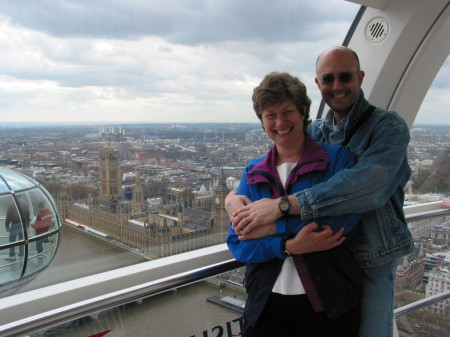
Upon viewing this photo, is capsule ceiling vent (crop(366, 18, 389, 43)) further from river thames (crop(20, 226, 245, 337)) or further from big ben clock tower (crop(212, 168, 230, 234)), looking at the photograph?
river thames (crop(20, 226, 245, 337))

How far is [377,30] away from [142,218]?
223cm

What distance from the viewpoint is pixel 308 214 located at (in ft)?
4.65

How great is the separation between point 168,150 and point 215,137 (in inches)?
15.8

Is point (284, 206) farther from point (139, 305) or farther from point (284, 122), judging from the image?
point (139, 305)

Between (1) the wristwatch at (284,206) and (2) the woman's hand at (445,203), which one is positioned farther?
(2) the woman's hand at (445,203)

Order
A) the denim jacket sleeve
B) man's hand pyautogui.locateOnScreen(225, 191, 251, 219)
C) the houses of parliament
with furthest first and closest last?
the houses of parliament → man's hand pyautogui.locateOnScreen(225, 191, 251, 219) → the denim jacket sleeve

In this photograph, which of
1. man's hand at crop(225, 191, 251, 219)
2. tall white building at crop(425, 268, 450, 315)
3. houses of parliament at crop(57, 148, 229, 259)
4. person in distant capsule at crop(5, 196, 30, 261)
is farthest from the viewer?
tall white building at crop(425, 268, 450, 315)

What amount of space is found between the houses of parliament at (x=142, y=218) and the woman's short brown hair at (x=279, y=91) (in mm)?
1024

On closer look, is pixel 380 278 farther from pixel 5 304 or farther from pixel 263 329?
pixel 5 304

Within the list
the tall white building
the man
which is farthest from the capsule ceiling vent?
the tall white building

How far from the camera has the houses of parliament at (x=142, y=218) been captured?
2.09 m

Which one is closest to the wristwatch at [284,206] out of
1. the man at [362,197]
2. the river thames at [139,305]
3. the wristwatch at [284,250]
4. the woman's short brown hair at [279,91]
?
the man at [362,197]

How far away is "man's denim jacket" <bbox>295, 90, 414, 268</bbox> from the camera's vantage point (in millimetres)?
1398

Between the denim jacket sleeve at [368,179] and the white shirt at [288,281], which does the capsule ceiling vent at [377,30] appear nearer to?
the denim jacket sleeve at [368,179]
